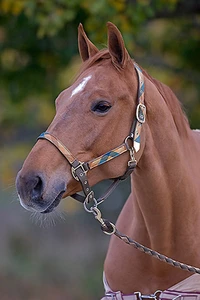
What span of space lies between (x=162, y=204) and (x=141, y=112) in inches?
19.4

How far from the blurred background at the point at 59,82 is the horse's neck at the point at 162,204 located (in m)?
0.44

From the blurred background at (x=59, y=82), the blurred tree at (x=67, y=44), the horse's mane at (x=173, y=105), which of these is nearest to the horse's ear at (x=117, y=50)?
the horse's mane at (x=173, y=105)

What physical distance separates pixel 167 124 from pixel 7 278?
23.3 feet

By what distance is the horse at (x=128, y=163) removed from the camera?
317 cm

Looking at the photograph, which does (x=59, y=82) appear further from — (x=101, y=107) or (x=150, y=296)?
(x=101, y=107)

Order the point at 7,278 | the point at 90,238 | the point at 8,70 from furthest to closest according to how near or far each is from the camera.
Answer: the point at 90,238
the point at 7,278
the point at 8,70

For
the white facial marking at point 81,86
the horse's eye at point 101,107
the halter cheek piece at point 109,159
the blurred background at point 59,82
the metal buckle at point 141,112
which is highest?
the white facial marking at point 81,86

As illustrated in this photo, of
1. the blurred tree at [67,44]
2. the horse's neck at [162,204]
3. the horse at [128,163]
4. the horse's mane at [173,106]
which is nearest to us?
the horse at [128,163]

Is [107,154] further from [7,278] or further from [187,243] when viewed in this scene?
[7,278]

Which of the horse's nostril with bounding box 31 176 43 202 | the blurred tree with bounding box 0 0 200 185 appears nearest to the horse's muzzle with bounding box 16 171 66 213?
the horse's nostril with bounding box 31 176 43 202

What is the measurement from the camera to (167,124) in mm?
3521

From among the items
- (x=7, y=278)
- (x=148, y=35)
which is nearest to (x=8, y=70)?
(x=148, y=35)

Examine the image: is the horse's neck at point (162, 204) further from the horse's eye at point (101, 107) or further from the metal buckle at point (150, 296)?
the horse's eye at point (101, 107)

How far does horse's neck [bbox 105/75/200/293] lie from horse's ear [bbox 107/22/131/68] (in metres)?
0.23
